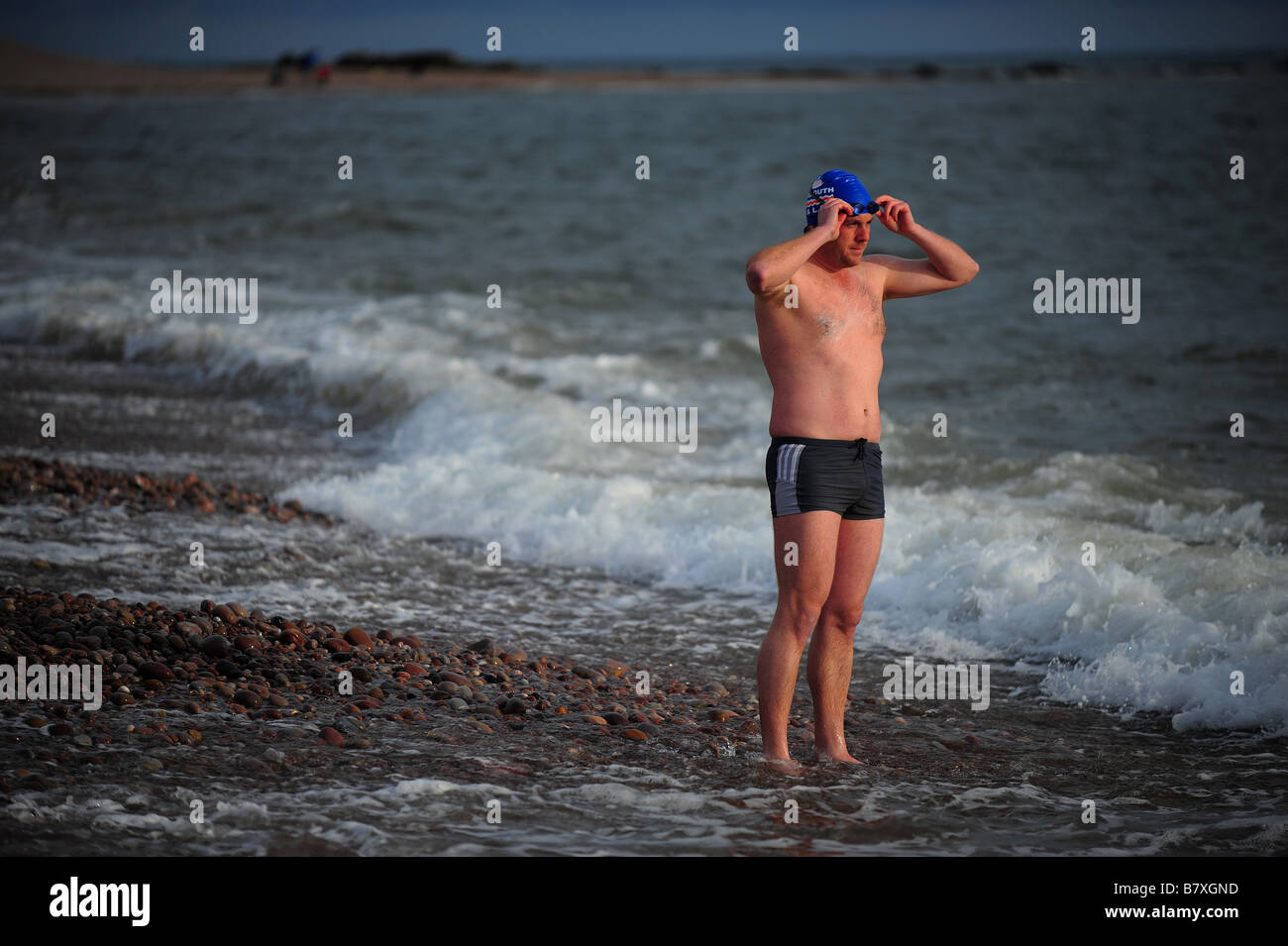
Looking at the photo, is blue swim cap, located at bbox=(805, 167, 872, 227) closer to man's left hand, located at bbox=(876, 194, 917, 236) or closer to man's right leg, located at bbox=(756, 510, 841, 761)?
man's left hand, located at bbox=(876, 194, 917, 236)

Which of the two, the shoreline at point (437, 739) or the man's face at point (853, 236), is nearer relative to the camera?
the shoreline at point (437, 739)

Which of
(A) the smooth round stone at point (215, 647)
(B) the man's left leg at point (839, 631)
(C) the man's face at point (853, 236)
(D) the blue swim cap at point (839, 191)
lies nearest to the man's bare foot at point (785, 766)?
(B) the man's left leg at point (839, 631)

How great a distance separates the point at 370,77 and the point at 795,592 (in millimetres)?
107715

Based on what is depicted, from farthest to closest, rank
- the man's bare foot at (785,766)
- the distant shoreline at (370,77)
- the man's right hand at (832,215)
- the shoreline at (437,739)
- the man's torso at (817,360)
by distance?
the distant shoreline at (370,77), the man's bare foot at (785,766), the man's torso at (817,360), the man's right hand at (832,215), the shoreline at (437,739)

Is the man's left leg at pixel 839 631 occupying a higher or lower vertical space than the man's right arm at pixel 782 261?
lower

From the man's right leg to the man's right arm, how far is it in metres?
0.99

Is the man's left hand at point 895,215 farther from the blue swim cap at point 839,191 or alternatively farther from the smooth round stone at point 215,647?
the smooth round stone at point 215,647

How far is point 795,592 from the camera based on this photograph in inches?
222

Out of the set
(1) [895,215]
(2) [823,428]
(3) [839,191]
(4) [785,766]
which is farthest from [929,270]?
(4) [785,766]

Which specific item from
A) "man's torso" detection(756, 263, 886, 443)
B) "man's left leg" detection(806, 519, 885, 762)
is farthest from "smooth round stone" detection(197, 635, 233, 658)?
"man's torso" detection(756, 263, 886, 443)

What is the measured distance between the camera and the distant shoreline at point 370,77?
9019cm

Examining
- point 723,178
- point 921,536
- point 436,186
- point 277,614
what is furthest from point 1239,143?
point 277,614

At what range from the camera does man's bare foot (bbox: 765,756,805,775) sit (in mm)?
5922

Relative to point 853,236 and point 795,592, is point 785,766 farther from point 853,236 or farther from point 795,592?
point 853,236
